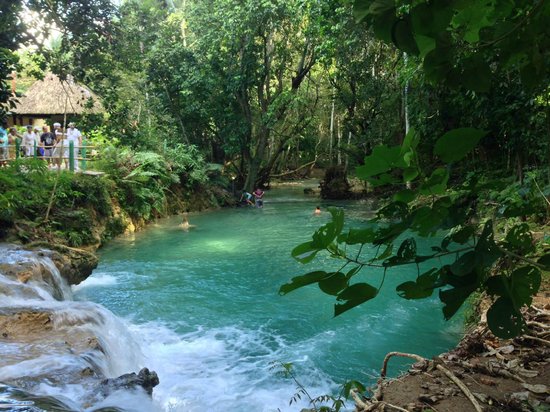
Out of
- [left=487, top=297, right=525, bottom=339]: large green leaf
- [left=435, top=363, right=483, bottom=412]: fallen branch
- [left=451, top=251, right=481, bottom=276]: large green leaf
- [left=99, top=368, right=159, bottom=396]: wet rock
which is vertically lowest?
[left=99, top=368, right=159, bottom=396]: wet rock

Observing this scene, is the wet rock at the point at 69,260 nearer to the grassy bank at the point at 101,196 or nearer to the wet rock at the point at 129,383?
the grassy bank at the point at 101,196

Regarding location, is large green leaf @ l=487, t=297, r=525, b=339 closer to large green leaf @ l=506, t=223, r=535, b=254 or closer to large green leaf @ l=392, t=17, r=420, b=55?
large green leaf @ l=506, t=223, r=535, b=254

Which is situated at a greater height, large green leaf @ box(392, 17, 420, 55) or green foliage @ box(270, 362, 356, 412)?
large green leaf @ box(392, 17, 420, 55)

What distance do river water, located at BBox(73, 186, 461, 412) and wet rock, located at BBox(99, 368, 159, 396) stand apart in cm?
25

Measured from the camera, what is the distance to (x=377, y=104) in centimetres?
2352

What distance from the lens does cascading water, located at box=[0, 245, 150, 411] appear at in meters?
4.34

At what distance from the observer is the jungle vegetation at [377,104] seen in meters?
1.42

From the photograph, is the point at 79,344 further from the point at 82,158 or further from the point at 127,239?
the point at 82,158

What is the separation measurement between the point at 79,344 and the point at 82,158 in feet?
38.3

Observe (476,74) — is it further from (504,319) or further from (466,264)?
(504,319)

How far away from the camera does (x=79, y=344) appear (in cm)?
557

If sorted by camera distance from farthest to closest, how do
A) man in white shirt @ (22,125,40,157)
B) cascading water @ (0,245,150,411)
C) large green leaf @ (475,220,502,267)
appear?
man in white shirt @ (22,125,40,157) < cascading water @ (0,245,150,411) < large green leaf @ (475,220,502,267)

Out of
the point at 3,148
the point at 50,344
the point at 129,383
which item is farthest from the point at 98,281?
the point at 129,383

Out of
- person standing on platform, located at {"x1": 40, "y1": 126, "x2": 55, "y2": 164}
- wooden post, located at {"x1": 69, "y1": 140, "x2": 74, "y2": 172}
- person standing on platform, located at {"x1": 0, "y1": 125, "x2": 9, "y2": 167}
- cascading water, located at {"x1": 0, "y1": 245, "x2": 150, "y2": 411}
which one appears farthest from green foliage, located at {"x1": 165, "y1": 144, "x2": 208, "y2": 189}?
cascading water, located at {"x1": 0, "y1": 245, "x2": 150, "y2": 411}
